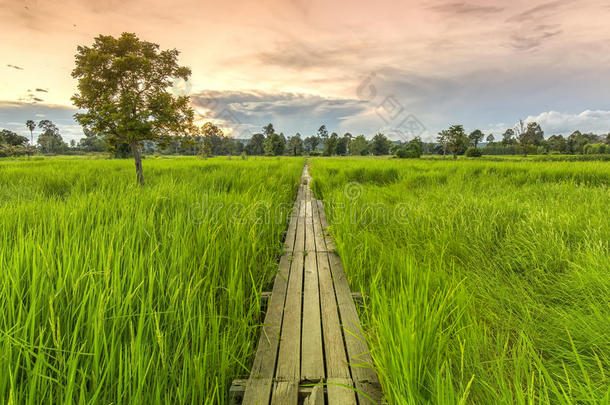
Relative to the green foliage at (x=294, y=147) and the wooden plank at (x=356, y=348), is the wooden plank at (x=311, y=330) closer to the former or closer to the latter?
the wooden plank at (x=356, y=348)

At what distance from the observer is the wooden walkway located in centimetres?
156

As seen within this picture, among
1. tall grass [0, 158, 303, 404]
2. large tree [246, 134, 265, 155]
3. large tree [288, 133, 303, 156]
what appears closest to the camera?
tall grass [0, 158, 303, 404]

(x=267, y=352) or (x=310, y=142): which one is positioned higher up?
(x=310, y=142)

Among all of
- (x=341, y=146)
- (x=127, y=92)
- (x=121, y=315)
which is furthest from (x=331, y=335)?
(x=341, y=146)

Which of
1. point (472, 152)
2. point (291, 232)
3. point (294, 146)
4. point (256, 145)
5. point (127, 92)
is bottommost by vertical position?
point (291, 232)

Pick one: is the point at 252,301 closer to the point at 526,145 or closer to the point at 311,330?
the point at 311,330

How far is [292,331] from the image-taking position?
214cm

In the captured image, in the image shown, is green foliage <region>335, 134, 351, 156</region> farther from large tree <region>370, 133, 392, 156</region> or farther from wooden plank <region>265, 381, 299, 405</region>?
wooden plank <region>265, 381, 299, 405</region>

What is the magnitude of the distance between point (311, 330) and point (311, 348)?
20cm

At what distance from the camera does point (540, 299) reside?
Answer: 2365 millimetres

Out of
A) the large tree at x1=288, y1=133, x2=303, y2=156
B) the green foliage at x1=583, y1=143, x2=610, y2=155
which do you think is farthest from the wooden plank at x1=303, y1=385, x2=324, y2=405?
the large tree at x1=288, y1=133, x2=303, y2=156

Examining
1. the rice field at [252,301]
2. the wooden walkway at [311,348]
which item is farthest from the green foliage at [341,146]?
the wooden walkway at [311,348]

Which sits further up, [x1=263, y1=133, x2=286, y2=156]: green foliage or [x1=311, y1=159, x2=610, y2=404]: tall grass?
[x1=263, y1=133, x2=286, y2=156]: green foliage

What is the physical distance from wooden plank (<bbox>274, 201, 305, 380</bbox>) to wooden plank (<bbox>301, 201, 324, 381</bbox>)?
0.16ft
